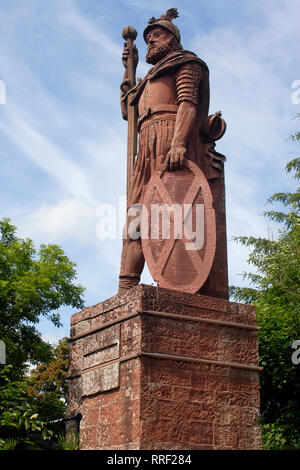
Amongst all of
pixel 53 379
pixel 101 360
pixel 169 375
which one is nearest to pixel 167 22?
pixel 101 360

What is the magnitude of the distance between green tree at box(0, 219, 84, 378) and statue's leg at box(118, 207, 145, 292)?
9954 mm

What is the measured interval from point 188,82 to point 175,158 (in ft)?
3.18

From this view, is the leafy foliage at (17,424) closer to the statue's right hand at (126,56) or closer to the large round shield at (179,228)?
the large round shield at (179,228)

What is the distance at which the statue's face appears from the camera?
7.73m

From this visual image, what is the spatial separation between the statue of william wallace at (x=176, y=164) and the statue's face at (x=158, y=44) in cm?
1

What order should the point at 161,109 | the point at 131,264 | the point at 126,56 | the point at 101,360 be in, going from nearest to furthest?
the point at 101,360 → the point at 131,264 → the point at 161,109 → the point at 126,56

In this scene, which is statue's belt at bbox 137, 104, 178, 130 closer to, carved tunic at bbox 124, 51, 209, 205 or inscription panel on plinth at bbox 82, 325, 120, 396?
carved tunic at bbox 124, 51, 209, 205

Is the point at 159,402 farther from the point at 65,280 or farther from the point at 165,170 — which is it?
the point at 65,280

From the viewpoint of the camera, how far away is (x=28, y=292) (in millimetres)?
17719

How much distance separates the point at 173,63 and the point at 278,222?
51.0 ft

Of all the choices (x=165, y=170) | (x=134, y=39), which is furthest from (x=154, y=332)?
(x=134, y=39)

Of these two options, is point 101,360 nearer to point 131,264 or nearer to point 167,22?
point 131,264

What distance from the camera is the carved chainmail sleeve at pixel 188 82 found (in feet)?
23.8

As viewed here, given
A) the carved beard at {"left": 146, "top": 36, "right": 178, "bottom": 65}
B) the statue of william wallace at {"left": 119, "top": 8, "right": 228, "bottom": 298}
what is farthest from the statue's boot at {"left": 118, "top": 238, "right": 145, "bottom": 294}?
the carved beard at {"left": 146, "top": 36, "right": 178, "bottom": 65}
